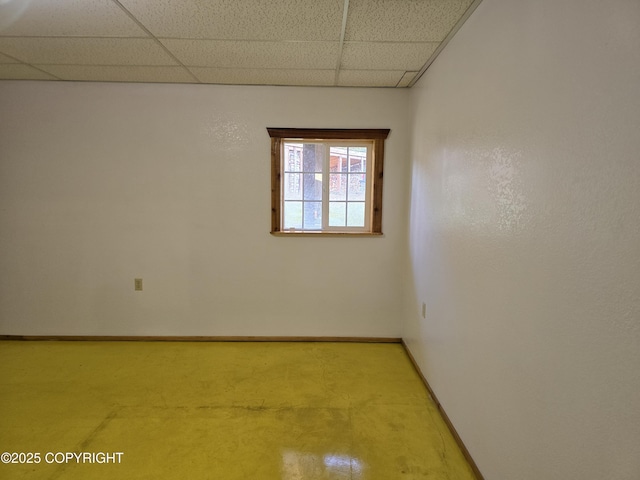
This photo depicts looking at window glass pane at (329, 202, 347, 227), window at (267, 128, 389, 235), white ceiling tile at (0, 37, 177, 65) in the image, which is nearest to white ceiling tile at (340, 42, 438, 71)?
window at (267, 128, 389, 235)

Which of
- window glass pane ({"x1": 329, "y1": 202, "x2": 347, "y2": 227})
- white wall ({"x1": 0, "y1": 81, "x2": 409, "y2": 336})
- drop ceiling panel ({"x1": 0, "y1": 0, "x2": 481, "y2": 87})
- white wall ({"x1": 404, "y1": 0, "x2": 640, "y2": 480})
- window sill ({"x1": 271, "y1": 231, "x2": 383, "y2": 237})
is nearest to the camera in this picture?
white wall ({"x1": 404, "y1": 0, "x2": 640, "y2": 480})

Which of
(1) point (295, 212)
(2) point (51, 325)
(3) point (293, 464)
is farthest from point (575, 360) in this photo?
(2) point (51, 325)

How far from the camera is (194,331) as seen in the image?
9.98 feet

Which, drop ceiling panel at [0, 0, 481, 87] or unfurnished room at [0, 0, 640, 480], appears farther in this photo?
drop ceiling panel at [0, 0, 481, 87]

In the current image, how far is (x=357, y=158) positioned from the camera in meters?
3.00

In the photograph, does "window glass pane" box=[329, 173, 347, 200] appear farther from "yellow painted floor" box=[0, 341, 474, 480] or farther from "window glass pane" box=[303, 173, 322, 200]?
"yellow painted floor" box=[0, 341, 474, 480]

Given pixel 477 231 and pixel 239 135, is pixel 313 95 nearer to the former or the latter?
pixel 239 135

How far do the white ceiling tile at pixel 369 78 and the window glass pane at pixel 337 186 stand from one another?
2.58 ft

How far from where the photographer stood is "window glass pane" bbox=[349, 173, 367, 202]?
119 inches

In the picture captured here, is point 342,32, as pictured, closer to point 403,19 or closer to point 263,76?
point 403,19

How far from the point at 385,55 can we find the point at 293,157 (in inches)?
46.5

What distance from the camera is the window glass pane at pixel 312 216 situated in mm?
3059

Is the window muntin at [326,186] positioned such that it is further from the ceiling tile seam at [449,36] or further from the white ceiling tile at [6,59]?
the white ceiling tile at [6,59]

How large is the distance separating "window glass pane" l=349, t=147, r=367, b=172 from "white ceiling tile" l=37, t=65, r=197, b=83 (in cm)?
151
